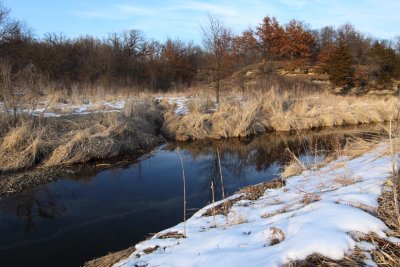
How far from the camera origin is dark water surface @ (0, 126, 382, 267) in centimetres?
466

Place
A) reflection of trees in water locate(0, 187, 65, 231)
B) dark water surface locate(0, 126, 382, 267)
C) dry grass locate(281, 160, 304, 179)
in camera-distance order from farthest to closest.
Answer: dry grass locate(281, 160, 304, 179)
reflection of trees in water locate(0, 187, 65, 231)
dark water surface locate(0, 126, 382, 267)

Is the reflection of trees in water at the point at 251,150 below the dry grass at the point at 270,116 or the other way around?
below

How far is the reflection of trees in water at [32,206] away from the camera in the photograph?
5.64 metres

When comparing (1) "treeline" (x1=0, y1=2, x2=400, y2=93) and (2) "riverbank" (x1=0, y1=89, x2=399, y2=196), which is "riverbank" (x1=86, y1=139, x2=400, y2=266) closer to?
(2) "riverbank" (x1=0, y1=89, x2=399, y2=196)

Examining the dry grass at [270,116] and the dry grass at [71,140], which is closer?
the dry grass at [71,140]

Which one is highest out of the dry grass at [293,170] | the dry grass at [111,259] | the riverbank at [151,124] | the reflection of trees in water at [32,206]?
the riverbank at [151,124]

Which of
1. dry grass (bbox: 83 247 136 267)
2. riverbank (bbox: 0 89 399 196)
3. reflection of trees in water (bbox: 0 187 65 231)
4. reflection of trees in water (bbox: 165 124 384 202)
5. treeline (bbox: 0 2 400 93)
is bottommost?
reflection of trees in water (bbox: 0 187 65 231)

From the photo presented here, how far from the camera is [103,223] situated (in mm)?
5363

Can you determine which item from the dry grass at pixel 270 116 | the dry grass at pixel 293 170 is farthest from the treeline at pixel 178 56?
→ the dry grass at pixel 293 170

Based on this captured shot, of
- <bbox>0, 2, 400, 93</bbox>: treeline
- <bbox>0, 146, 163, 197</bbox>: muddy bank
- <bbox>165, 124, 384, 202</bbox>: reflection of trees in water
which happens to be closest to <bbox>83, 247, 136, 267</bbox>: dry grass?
<bbox>165, 124, 384, 202</bbox>: reflection of trees in water

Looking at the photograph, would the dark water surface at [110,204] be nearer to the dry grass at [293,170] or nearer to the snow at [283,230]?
the dry grass at [293,170]

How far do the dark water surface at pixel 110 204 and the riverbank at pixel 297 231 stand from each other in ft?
3.54

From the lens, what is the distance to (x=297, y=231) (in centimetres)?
292

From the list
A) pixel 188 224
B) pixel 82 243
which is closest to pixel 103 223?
pixel 82 243
